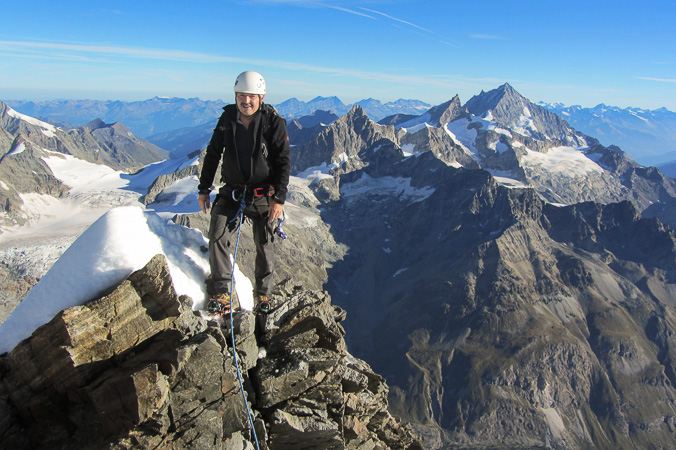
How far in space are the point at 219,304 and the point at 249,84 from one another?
25.2 ft

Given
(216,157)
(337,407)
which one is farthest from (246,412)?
(216,157)

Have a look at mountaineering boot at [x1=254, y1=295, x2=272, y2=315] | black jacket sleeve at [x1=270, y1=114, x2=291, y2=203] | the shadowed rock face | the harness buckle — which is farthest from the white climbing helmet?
mountaineering boot at [x1=254, y1=295, x2=272, y2=315]

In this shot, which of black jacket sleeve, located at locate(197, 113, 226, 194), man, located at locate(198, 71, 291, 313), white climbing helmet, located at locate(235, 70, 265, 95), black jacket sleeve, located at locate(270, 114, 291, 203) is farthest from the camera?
black jacket sleeve, located at locate(270, 114, 291, 203)

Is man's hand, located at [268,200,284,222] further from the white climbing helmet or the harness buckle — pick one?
the white climbing helmet

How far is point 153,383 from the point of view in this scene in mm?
9844

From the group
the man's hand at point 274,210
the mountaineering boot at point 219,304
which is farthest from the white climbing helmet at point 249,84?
the mountaineering boot at point 219,304

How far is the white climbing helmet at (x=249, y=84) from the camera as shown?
473 inches

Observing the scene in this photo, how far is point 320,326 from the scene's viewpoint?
1617 centimetres

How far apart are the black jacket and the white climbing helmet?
649 millimetres

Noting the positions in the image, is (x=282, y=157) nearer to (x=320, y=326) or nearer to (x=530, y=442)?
(x=320, y=326)

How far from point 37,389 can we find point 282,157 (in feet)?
31.4

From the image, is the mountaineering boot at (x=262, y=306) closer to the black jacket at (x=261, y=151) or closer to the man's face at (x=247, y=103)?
the black jacket at (x=261, y=151)

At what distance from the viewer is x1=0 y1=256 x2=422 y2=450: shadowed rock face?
31.8ft

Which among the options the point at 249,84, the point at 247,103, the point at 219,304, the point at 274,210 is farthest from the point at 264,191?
the point at 219,304
